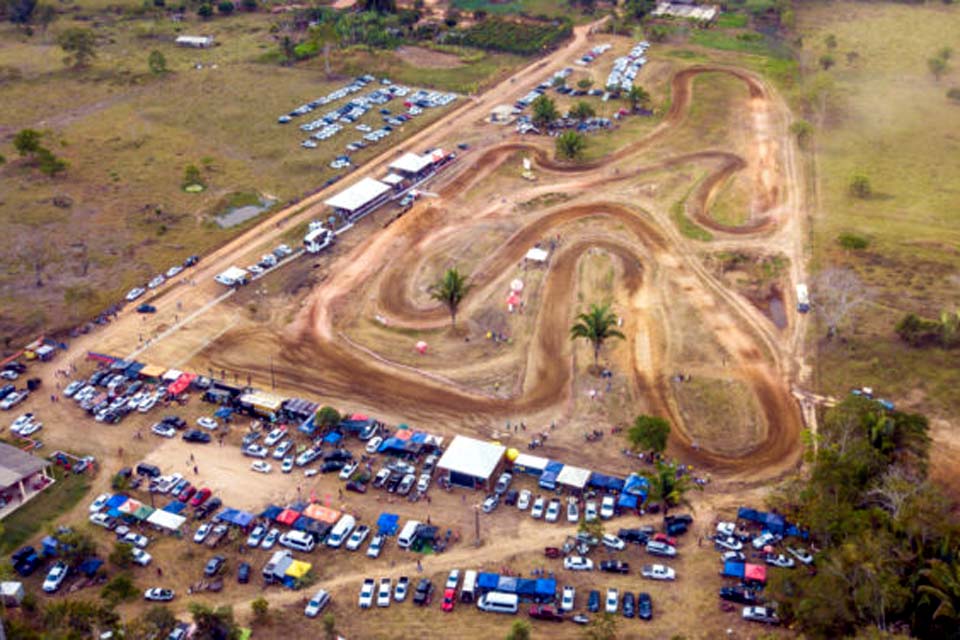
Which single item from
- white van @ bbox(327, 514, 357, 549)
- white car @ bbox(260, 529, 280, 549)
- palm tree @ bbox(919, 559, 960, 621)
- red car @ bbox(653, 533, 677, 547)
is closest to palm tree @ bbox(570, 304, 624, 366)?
red car @ bbox(653, 533, 677, 547)

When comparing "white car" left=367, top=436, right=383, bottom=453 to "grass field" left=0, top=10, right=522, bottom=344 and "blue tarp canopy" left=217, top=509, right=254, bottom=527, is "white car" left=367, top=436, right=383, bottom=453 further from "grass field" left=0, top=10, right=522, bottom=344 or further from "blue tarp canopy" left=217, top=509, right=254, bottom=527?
"grass field" left=0, top=10, right=522, bottom=344

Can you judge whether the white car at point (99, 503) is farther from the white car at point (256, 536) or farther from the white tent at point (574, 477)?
the white tent at point (574, 477)

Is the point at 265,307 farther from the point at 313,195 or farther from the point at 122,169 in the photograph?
the point at 122,169

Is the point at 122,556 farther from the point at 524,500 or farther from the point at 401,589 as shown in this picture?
the point at 524,500

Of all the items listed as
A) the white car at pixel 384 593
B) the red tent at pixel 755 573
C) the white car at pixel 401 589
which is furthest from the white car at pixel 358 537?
the red tent at pixel 755 573

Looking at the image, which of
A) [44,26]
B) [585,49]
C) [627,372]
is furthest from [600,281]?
[44,26]
